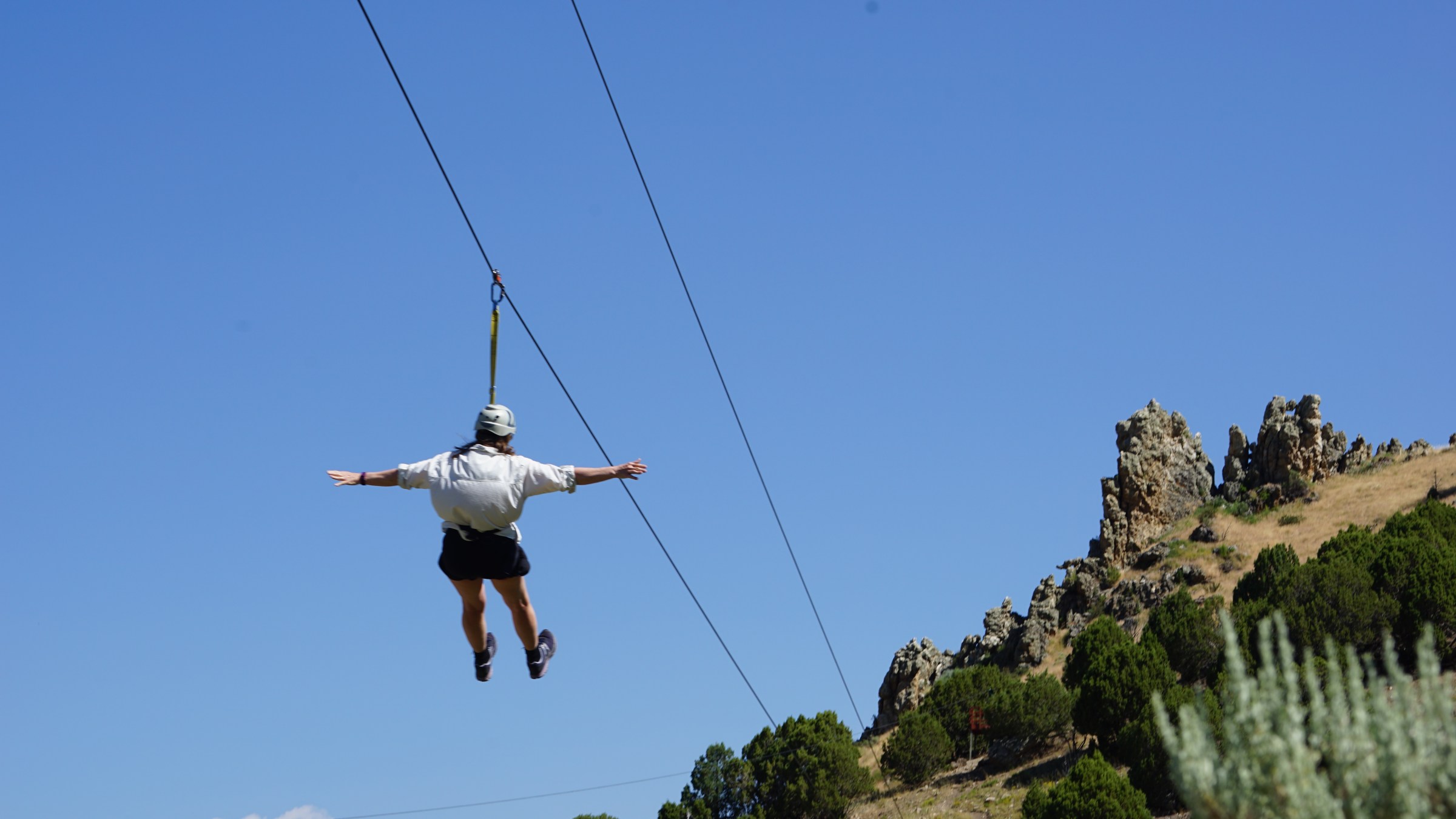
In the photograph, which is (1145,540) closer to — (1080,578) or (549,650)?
(1080,578)

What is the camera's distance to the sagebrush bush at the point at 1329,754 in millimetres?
6281

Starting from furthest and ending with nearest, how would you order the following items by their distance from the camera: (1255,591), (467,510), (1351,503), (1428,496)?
(1351,503) → (1428,496) → (1255,591) → (467,510)

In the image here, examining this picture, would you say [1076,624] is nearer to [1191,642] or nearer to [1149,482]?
[1149,482]

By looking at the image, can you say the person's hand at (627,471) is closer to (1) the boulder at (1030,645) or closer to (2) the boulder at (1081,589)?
(1) the boulder at (1030,645)

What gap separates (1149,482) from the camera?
70.2 metres

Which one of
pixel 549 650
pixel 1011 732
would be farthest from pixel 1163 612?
pixel 549 650

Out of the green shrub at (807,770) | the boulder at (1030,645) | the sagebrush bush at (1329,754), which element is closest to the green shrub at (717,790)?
the green shrub at (807,770)

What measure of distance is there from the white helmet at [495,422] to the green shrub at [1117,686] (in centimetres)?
3338

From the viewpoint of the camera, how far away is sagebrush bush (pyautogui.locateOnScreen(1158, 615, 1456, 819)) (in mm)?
6281

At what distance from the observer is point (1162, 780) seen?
33438 millimetres

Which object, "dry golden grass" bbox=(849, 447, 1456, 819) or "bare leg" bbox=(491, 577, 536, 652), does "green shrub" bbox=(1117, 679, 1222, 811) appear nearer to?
"dry golden grass" bbox=(849, 447, 1456, 819)

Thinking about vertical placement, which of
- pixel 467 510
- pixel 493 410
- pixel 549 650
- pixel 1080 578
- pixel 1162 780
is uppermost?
pixel 1080 578

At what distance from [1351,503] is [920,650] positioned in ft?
71.3

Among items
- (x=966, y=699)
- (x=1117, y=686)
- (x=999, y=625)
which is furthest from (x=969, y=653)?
(x=1117, y=686)
